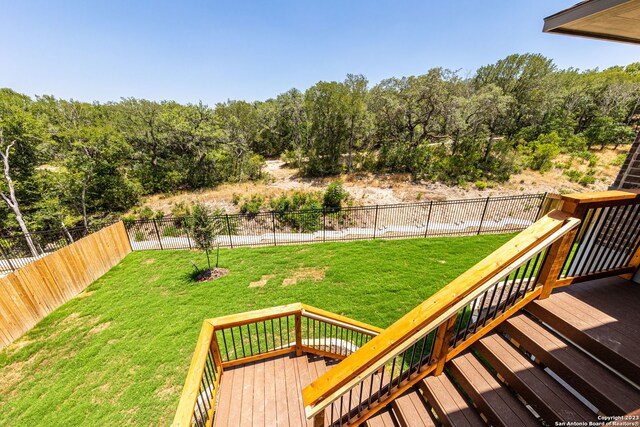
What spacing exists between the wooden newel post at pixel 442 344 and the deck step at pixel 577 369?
0.73 m

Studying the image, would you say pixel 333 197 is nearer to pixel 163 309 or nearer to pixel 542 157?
pixel 163 309

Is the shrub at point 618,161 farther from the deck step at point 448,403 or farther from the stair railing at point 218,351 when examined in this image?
the deck step at point 448,403

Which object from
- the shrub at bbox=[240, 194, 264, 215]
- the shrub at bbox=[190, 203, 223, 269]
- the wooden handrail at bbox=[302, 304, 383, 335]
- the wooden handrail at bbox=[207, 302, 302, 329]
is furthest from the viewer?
the shrub at bbox=[240, 194, 264, 215]

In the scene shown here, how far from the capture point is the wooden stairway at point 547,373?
5.65ft

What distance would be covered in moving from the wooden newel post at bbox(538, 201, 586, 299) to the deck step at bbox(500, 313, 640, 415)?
0.41 m

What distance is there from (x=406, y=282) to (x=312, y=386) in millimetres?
5789

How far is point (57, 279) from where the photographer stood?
22.9 ft

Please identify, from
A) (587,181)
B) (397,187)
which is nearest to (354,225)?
(397,187)

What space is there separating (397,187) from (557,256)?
1614cm

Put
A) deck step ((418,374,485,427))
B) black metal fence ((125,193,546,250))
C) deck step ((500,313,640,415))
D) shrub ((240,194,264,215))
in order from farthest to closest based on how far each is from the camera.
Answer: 1. shrub ((240,194,264,215))
2. black metal fence ((125,193,546,250))
3. deck step ((418,374,485,427))
4. deck step ((500,313,640,415))

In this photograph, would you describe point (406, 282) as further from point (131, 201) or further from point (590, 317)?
point (131, 201)

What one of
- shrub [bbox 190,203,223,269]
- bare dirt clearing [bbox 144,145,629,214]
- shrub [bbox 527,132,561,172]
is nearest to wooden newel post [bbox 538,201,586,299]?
shrub [bbox 190,203,223,269]

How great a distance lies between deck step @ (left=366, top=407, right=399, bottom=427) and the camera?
2.15 metres

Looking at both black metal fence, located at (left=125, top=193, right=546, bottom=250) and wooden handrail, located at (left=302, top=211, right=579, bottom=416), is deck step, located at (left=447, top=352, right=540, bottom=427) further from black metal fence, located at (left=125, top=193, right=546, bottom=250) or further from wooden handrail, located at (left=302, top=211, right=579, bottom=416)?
black metal fence, located at (left=125, top=193, right=546, bottom=250)
